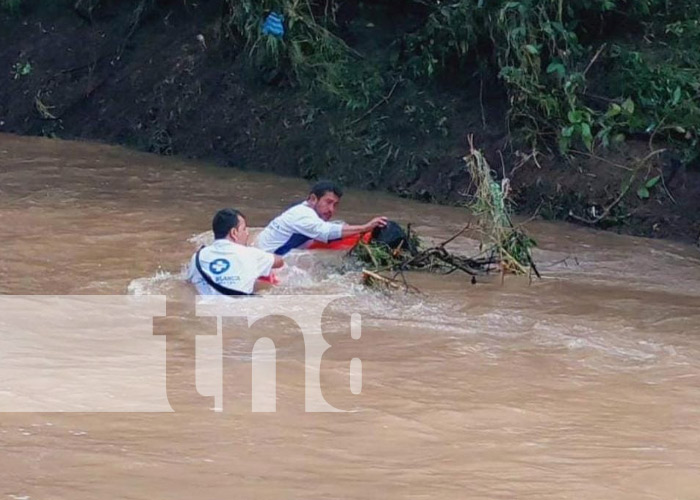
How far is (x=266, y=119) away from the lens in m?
16.1

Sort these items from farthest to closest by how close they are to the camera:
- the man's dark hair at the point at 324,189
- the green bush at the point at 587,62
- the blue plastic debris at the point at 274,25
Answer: the blue plastic debris at the point at 274,25 → the green bush at the point at 587,62 → the man's dark hair at the point at 324,189

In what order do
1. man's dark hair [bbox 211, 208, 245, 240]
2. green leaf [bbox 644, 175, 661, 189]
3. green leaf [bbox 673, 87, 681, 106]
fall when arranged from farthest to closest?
green leaf [bbox 673, 87, 681, 106]
green leaf [bbox 644, 175, 661, 189]
man's dark hair [bbox 211, 208, 245, 240]

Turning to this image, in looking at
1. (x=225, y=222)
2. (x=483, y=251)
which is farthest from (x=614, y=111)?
(x=225, y=222)

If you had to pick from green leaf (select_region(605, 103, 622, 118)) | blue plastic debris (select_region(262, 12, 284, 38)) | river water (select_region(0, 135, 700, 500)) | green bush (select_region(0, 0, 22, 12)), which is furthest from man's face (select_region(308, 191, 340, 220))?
green bush (select_region(0, 0, 22, 12))

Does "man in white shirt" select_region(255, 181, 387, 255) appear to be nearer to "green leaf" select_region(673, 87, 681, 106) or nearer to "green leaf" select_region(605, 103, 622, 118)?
"green leaf" select_region(605, 103, 622, 118)

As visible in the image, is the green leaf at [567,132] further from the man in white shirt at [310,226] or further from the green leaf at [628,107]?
the man in white shirt at [310,226]

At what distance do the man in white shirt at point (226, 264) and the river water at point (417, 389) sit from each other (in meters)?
0.21

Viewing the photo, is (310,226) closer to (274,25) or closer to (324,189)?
(324,189)

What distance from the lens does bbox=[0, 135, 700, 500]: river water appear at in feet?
16.0

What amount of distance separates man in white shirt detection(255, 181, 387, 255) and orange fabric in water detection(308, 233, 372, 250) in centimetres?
6

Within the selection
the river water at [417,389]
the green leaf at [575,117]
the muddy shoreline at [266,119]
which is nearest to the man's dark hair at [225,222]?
the river water at [417,389]

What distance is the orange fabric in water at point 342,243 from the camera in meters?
9.52

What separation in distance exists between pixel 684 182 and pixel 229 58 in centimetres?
753

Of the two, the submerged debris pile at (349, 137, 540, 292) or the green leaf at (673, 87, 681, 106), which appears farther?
the green leaf at (673, 87, 681, 106)
